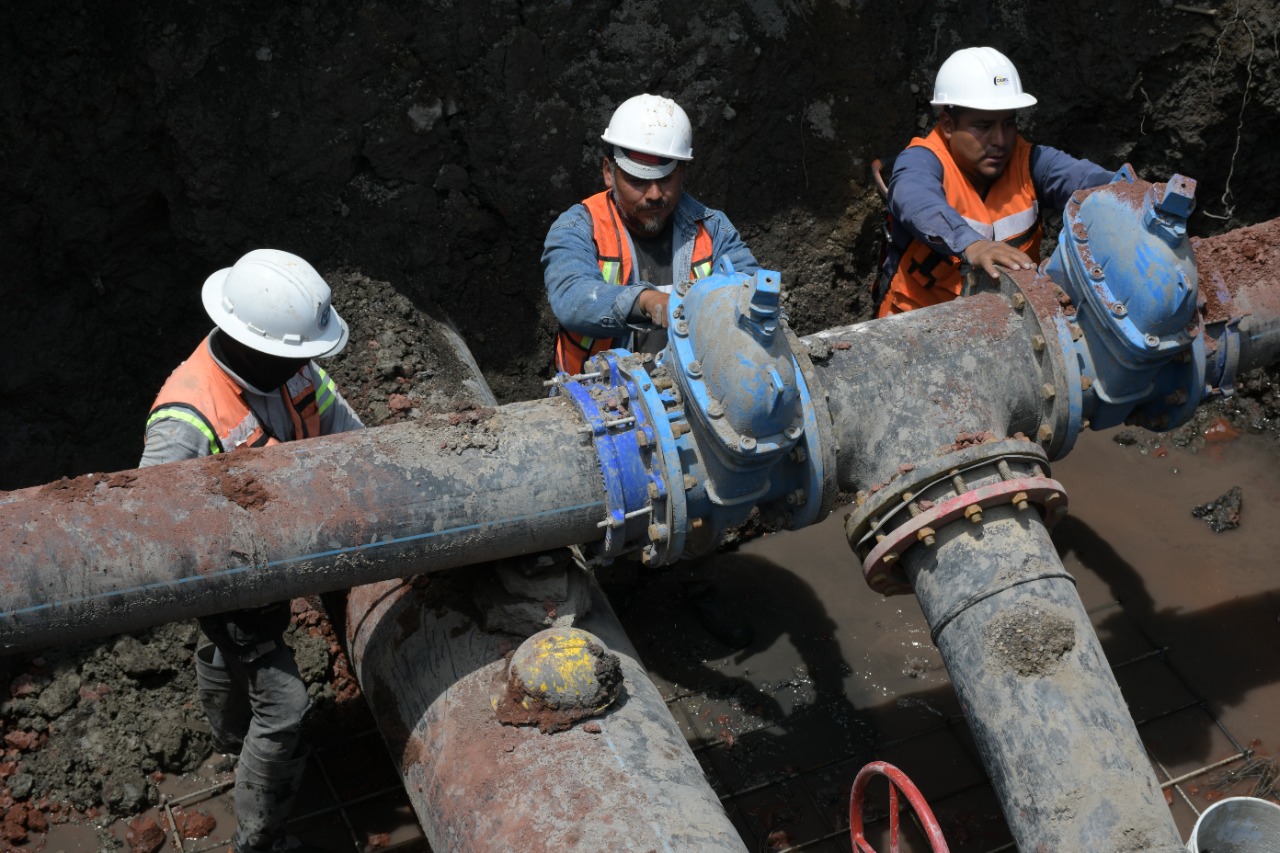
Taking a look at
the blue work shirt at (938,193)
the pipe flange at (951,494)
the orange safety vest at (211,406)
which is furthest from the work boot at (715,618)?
the orange safety vest at (211,406)

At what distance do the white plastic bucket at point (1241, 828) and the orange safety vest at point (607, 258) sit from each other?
2.33m

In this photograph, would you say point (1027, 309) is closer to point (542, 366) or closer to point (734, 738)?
point (734, 738)

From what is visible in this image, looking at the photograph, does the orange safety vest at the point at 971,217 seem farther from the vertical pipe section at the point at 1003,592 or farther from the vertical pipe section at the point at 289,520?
the vertical pipe section at the point at 289,520

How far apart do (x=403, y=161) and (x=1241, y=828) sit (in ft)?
13.6

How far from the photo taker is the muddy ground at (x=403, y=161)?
17.1 feet

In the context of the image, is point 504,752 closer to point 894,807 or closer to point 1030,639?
point 894,807

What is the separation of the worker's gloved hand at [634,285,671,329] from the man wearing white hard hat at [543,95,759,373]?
0.16ft

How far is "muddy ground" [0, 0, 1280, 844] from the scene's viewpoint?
5.20 m

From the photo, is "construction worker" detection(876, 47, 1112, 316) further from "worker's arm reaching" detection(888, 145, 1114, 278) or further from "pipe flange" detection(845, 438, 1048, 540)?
"pipe flange" detection(845, 438, 1048, 540)

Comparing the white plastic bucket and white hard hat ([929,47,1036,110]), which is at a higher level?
white hard hat ([929,47,1036,110])

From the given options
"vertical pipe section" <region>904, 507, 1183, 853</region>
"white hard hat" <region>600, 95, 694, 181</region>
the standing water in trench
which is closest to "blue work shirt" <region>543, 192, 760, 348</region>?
"white hard hat" <region>600, 95, 694, 181</region>

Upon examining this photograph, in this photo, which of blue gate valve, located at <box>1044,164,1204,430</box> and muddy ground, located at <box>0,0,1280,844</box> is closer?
blue gate valve, located at <box>1044,164,1204,430</box>

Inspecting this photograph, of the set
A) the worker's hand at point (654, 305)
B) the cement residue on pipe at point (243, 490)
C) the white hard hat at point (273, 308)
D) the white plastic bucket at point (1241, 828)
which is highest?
the white hard hat at point (273, 308)

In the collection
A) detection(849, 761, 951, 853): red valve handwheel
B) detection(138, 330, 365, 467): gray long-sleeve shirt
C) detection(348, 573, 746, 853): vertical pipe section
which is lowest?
detection(849, 761, 951, 853): red valve handwheel
